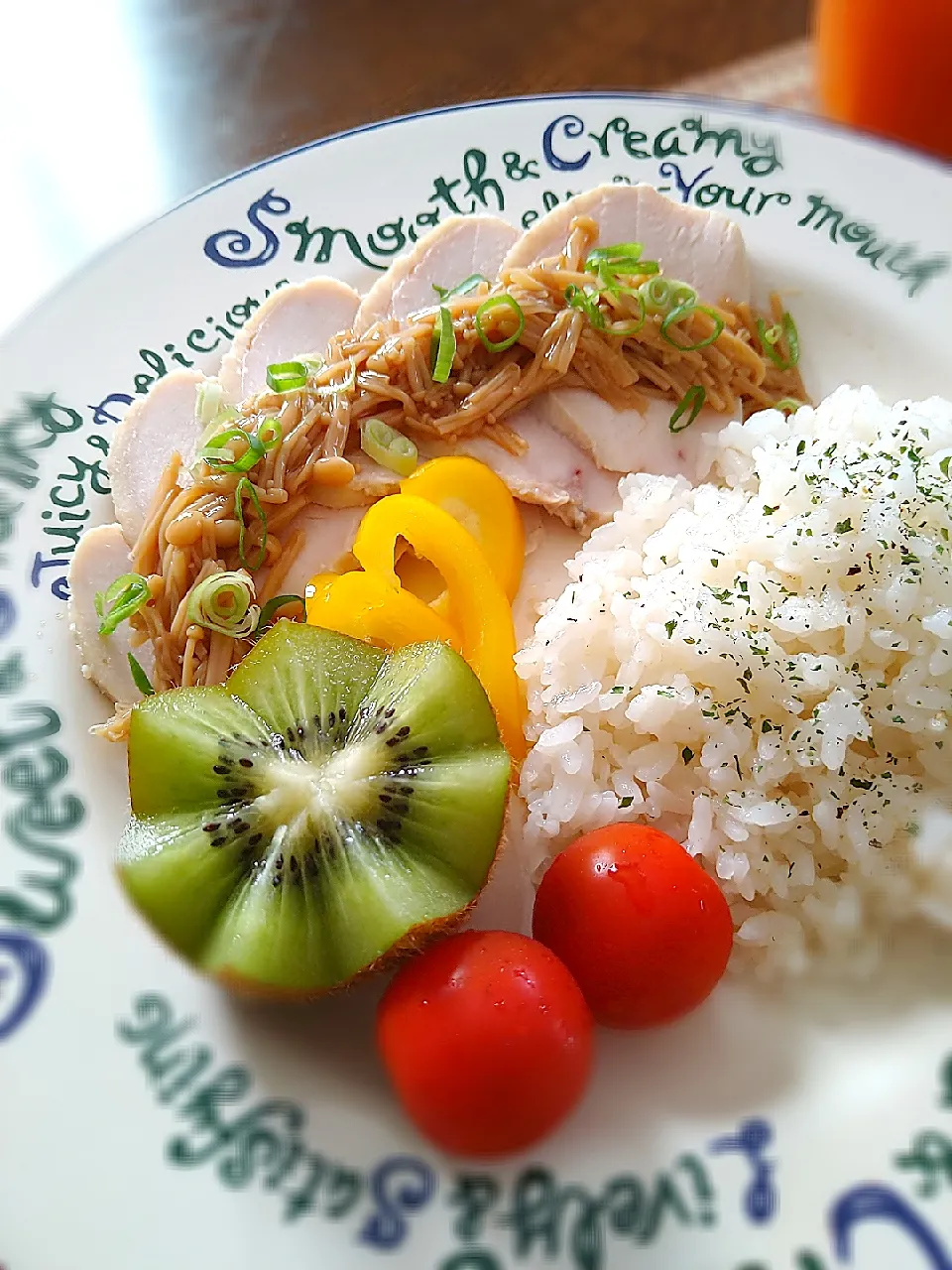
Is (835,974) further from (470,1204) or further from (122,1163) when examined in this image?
(122,1163)

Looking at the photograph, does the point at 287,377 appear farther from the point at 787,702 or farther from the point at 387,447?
the point at 787,702

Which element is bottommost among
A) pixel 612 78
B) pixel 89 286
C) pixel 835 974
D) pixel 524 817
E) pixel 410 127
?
pixel 835 974

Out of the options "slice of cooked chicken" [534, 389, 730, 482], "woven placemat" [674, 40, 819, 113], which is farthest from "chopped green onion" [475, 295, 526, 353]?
"woven placemat" [674, 40, 819, 113]

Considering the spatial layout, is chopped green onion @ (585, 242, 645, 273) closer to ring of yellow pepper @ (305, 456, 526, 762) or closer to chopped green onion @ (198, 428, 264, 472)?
ring of yellow pepper @ (305, 456, 526, 762)

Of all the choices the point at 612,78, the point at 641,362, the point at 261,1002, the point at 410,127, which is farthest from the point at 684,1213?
the point at 612,78

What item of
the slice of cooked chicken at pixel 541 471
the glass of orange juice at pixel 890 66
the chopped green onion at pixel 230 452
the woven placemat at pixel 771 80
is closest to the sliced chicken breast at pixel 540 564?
the slice of cooked chicken at pixel 541 471
